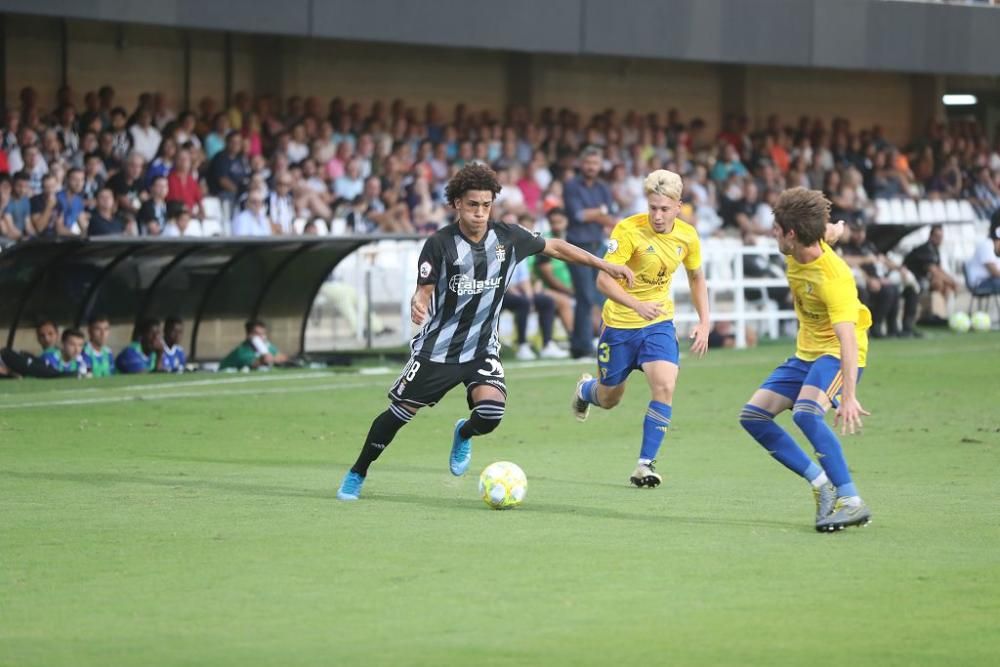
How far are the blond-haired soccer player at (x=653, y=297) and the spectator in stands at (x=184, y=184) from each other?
10534 mm

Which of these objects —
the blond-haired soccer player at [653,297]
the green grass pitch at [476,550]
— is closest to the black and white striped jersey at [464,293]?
the green grass pitch at [476,550]

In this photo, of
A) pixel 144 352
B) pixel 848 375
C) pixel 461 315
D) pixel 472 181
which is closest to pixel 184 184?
pixel 144 352

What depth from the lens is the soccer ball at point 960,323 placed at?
26.9 metres

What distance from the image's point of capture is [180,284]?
20.1m

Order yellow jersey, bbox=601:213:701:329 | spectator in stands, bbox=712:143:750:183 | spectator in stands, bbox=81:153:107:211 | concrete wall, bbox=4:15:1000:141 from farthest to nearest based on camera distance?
spectator in stands, bbox=712:143:750:183, concrete wall, bbox=4:15:1000:141, spectator in stands, bbox=81:153:107:211, yellow jersey, bbox=601:213:701:329

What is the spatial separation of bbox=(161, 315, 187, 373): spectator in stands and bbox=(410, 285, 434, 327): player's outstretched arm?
10300 millimetres

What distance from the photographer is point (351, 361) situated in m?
21.2

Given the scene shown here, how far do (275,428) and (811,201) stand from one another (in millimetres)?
6805

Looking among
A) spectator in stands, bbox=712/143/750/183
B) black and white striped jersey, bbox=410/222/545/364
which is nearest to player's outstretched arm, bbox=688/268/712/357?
black and white striped jersey, bbox=410/222/545/364

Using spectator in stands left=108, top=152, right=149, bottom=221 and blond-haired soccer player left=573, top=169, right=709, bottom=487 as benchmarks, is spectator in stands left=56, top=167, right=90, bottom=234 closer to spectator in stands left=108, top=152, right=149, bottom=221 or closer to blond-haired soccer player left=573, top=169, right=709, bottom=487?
spectator in stands left=108, top=152, right=149, bottom=221

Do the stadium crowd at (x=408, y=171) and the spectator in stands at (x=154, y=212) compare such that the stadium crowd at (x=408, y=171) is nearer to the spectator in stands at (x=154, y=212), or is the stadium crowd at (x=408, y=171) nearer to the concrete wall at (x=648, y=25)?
the spectator in stands at (x=154, y=212)

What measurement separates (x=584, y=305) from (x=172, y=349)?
4829mm

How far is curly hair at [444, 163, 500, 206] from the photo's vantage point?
32.1 feet

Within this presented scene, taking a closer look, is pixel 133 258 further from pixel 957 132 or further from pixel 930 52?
pixel 957 132
